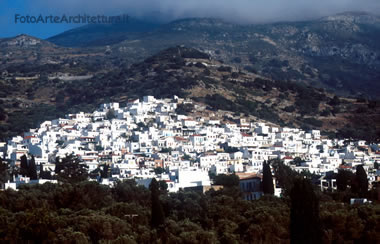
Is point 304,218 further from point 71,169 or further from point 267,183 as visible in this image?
point 71,169

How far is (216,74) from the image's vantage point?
12038 cm

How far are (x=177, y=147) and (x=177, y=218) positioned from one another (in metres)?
39.2

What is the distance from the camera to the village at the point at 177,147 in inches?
2623

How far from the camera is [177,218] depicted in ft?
142

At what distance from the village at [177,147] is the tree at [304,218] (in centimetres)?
1901

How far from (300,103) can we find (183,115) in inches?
826

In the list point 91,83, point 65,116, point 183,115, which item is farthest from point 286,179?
point 91,83

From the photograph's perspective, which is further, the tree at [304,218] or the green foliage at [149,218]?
the green foliage at [149,218]

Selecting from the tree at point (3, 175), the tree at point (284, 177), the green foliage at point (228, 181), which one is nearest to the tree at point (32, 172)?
the tree at point (3, 175)

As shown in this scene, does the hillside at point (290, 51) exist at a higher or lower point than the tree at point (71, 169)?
higher

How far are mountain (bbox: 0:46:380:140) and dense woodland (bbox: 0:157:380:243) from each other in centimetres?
4978

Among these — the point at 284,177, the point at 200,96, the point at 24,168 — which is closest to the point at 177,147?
the point at 24,168

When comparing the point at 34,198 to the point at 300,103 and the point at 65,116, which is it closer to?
the point at 65,116

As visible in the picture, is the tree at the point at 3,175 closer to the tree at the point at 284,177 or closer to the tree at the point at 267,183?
the tree at the point at 267,183
